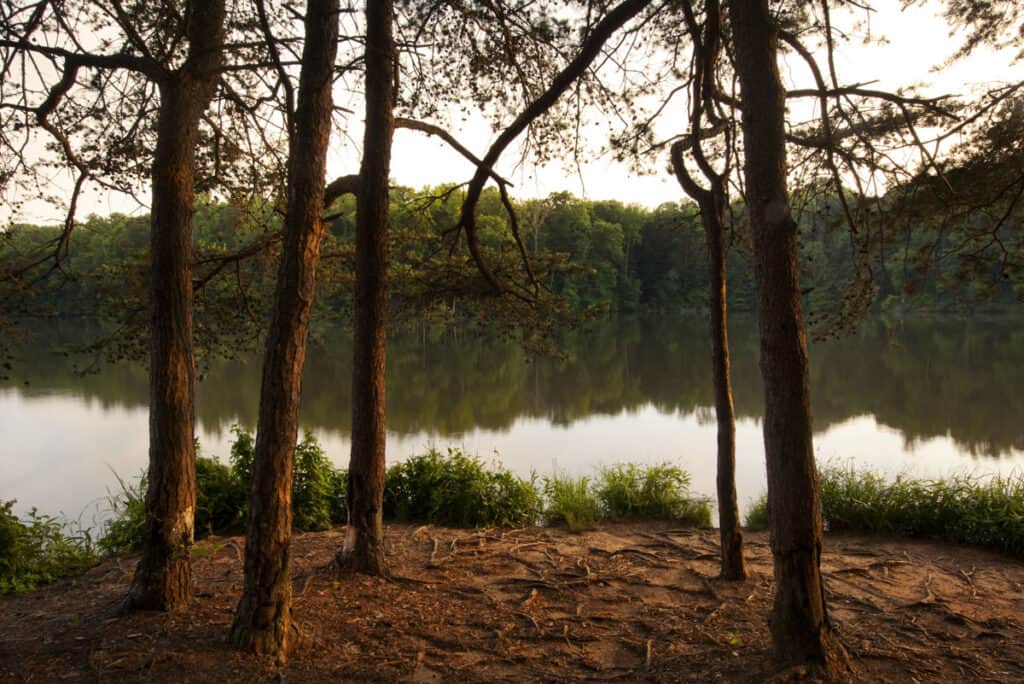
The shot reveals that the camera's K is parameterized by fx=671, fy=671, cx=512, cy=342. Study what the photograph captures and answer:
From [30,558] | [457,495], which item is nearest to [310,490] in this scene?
[457,495]

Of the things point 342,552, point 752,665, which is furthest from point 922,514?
point 342,552

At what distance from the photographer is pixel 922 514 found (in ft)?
23.2

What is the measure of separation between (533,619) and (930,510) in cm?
492

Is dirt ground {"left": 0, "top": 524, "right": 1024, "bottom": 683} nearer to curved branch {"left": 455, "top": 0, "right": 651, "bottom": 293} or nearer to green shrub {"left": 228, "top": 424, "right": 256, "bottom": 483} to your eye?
green shrub {"left": 228, "top": 424, "right": 256, "bottom": 483}

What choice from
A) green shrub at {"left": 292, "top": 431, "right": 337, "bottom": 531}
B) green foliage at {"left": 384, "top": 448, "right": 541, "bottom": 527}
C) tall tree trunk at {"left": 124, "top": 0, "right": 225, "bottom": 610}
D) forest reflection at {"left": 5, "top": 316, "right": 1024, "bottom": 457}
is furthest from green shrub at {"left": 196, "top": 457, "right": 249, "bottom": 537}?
tall tree trunk at {"left": 124, "top": 0, "right": 225, "bottom": 610}

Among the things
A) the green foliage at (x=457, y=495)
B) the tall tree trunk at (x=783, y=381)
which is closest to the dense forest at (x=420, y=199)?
the tall tree trunk at (x=783, y=381)

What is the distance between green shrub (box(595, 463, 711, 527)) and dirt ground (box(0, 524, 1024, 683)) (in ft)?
5.03

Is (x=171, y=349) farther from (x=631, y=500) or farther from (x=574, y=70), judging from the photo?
(x=631, y=500)

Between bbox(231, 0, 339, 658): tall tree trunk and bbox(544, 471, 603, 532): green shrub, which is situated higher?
bbox(231, 0, 339, 658): tall tree trunk

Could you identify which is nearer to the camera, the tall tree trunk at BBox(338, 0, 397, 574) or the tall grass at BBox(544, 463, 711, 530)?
the tall tree trunk at BBox(338, 0, 397, 574)

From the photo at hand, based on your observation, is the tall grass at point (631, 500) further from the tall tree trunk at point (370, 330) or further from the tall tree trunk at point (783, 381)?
the tall tree trunk at point (783, 381)

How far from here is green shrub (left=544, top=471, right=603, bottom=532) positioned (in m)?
7.55

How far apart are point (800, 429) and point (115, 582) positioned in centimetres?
526

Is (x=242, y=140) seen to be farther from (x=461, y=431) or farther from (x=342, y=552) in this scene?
(x=461, y=431)
